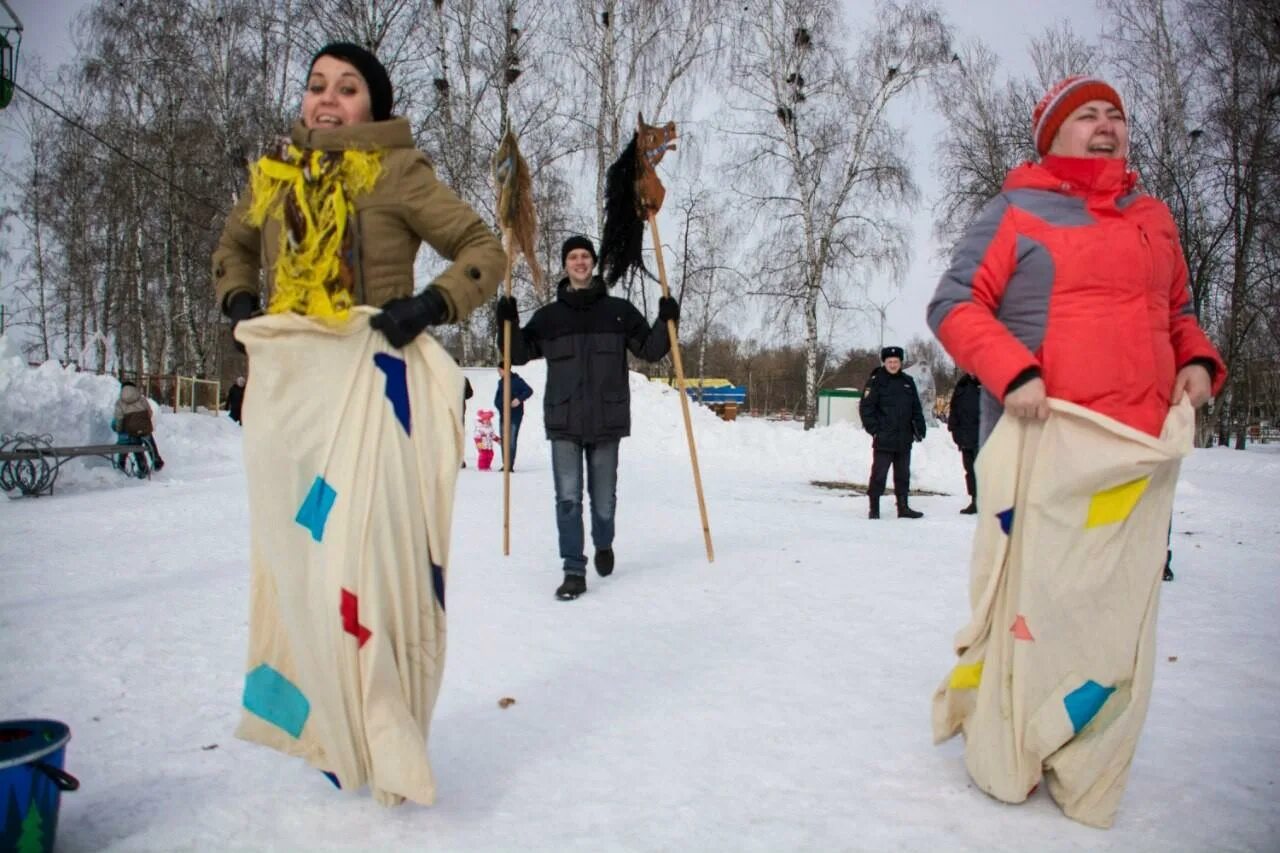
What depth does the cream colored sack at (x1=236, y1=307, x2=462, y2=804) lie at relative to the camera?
2.12m

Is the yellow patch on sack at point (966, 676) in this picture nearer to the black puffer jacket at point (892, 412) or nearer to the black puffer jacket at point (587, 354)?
the black puffer jacket at point (587, 354)

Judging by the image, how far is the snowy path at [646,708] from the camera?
223 cm

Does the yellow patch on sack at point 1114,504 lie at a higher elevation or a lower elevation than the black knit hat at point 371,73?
lower

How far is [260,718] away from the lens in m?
2.30

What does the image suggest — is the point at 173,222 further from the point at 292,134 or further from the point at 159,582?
the point at 292,134

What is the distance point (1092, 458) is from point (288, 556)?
2068 millimetres

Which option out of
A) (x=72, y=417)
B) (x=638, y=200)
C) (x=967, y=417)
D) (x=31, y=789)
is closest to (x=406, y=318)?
(x=31, y=789)

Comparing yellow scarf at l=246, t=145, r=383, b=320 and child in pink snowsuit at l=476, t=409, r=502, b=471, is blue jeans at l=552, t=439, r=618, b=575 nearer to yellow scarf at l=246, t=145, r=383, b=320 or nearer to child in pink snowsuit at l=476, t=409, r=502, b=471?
yellow scarf at l=246, t=145, r=383, b=320

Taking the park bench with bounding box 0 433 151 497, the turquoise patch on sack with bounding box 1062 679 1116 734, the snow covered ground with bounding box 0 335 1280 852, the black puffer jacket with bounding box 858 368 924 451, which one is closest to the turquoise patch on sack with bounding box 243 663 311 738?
the snow covered ground with bounding box 0 335 1280 852

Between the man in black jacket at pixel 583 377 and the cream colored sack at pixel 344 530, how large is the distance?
2.89m

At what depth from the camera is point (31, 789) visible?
1.89m

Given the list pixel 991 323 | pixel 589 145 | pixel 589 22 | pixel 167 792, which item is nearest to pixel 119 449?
pixel 167 792

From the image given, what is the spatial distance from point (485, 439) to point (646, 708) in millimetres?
11166

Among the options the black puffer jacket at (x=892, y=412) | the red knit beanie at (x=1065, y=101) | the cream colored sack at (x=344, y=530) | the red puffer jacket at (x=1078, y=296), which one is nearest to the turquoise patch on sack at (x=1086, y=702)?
the red puffer jacket at (x=1078, y=296)
